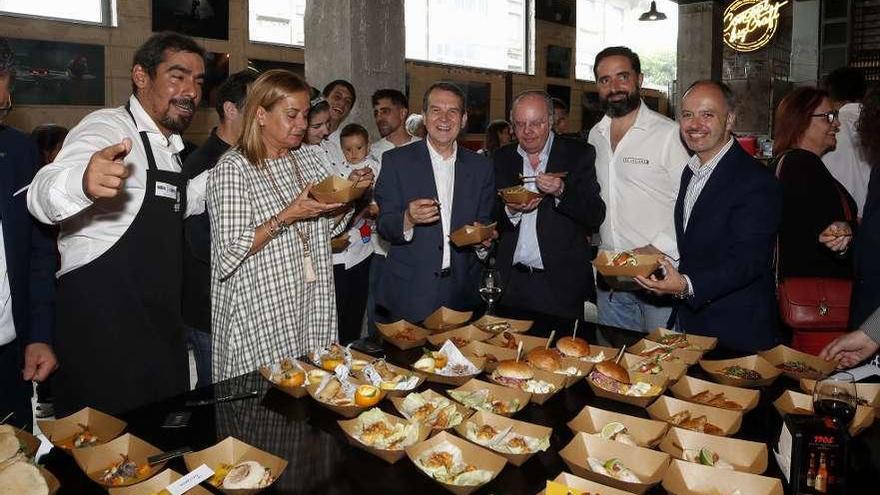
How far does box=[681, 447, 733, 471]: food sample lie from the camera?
57.5 inches

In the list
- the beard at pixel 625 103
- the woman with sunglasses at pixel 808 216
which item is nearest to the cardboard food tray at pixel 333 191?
the beard at pixel 625 103

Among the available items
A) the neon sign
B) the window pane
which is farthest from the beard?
the neon sign

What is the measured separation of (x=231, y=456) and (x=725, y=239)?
6.61ft

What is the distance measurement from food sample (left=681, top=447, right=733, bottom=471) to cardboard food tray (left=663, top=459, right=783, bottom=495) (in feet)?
0.24

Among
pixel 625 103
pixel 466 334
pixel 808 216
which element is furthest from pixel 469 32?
pixel 466 334

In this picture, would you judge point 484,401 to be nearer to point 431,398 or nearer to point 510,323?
point 431,398

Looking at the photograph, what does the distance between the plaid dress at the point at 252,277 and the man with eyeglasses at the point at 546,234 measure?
126 centimetres

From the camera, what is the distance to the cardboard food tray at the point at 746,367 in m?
1.94

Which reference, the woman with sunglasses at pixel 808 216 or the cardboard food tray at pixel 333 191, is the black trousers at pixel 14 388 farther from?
the woman with sunglasses at pixel 808 216

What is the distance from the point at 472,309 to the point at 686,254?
92 centimetres

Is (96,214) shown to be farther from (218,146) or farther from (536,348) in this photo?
(536,348)

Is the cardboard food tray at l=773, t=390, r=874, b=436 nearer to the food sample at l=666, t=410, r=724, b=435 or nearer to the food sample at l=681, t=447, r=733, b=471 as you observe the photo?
the food sample at l=666, t=410, r=724, b=435

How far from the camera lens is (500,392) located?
184 cm

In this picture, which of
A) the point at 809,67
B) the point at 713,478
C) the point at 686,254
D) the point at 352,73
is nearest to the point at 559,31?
the point at 809,67
